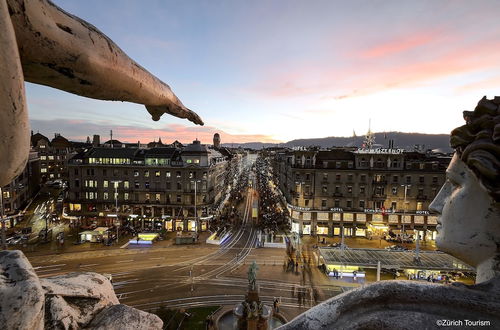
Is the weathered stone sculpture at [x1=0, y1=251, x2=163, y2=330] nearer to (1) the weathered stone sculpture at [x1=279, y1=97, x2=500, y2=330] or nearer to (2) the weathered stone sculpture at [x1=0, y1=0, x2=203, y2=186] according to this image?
(2) the weathered stone sculpture at [x1=0, y1=0, x2=203, y2=186]

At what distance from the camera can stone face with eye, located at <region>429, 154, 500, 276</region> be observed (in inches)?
90.9

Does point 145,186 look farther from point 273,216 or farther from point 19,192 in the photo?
point 19,192

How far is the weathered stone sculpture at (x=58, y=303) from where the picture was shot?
206cm

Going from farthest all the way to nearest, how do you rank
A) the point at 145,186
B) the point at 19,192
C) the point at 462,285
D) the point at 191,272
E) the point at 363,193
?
1. the point at 19,192
2. the point at 145,186
3. the point at 363,193
4. the point at 191,272
5. the point at 462,285

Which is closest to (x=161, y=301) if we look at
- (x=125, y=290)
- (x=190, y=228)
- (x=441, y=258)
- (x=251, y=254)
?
(x=125, y=290)

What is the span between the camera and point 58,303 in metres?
2.46

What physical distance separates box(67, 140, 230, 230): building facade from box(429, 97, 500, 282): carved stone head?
56.8 meters

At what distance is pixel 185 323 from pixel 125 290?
1068cm

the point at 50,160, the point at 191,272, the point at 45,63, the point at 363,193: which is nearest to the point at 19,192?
the point at 50,160

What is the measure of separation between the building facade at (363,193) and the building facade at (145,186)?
19953 mm

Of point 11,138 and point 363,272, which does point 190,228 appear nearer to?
point 363,272

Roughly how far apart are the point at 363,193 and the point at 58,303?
59412 mm

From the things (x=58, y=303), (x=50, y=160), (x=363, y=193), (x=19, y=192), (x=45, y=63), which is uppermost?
(x=45, y=63)

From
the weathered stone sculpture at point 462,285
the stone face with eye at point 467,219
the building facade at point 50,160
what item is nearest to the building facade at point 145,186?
the building facade at point 50,160
